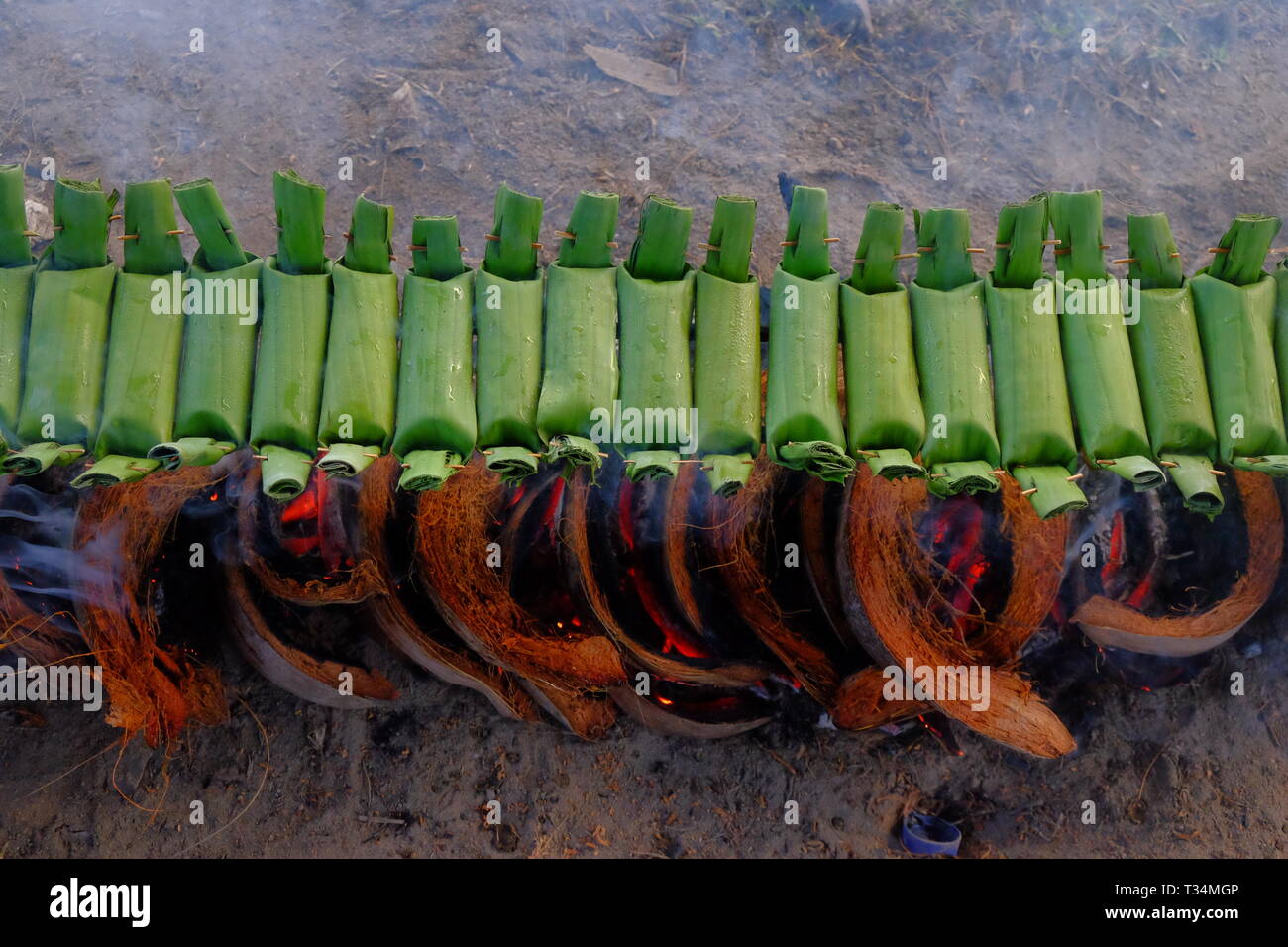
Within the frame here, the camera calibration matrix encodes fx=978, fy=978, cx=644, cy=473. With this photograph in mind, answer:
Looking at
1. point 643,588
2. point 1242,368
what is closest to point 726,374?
point 643,588

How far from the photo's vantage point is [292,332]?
4.77 metres

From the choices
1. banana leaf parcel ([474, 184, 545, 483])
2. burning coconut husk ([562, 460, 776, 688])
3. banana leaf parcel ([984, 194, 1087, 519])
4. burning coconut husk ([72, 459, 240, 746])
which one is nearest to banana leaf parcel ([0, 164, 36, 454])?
burning coconut husk ([72, 459, 240, 746])

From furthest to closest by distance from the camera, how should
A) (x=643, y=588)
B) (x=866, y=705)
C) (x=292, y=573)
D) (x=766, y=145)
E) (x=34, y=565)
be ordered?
(x=766, y=145) → (x=866, y=705) → (x=643, y=588) → (x=292, y=573) → (x=34, y=565)

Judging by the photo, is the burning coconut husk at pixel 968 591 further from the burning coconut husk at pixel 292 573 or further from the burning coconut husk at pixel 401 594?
the burning coconut husk at pixel 292 573

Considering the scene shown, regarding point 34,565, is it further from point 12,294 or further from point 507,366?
point 507,366

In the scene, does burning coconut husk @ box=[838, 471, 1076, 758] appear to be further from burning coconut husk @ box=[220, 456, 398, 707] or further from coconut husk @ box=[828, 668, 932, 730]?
burning coconut husk @ box=[220, 456, 398, 707]

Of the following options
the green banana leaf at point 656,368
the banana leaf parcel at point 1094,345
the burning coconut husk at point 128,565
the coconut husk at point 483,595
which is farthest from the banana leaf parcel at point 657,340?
the burning coconut husk at point 128,565

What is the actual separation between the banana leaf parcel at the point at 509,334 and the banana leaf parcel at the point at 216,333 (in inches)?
44.5

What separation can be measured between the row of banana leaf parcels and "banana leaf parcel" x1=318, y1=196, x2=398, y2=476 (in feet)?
0.04

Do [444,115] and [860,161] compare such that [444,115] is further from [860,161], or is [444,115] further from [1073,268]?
[1073,268]

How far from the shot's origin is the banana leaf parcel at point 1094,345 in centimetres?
474

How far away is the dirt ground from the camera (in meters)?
5.62

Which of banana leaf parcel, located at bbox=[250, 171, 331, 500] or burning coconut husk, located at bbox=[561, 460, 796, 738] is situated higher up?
banana leaf parcel, located at bbox=[250, 171, 331, 500]

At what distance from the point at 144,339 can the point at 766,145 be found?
424 centimetres
